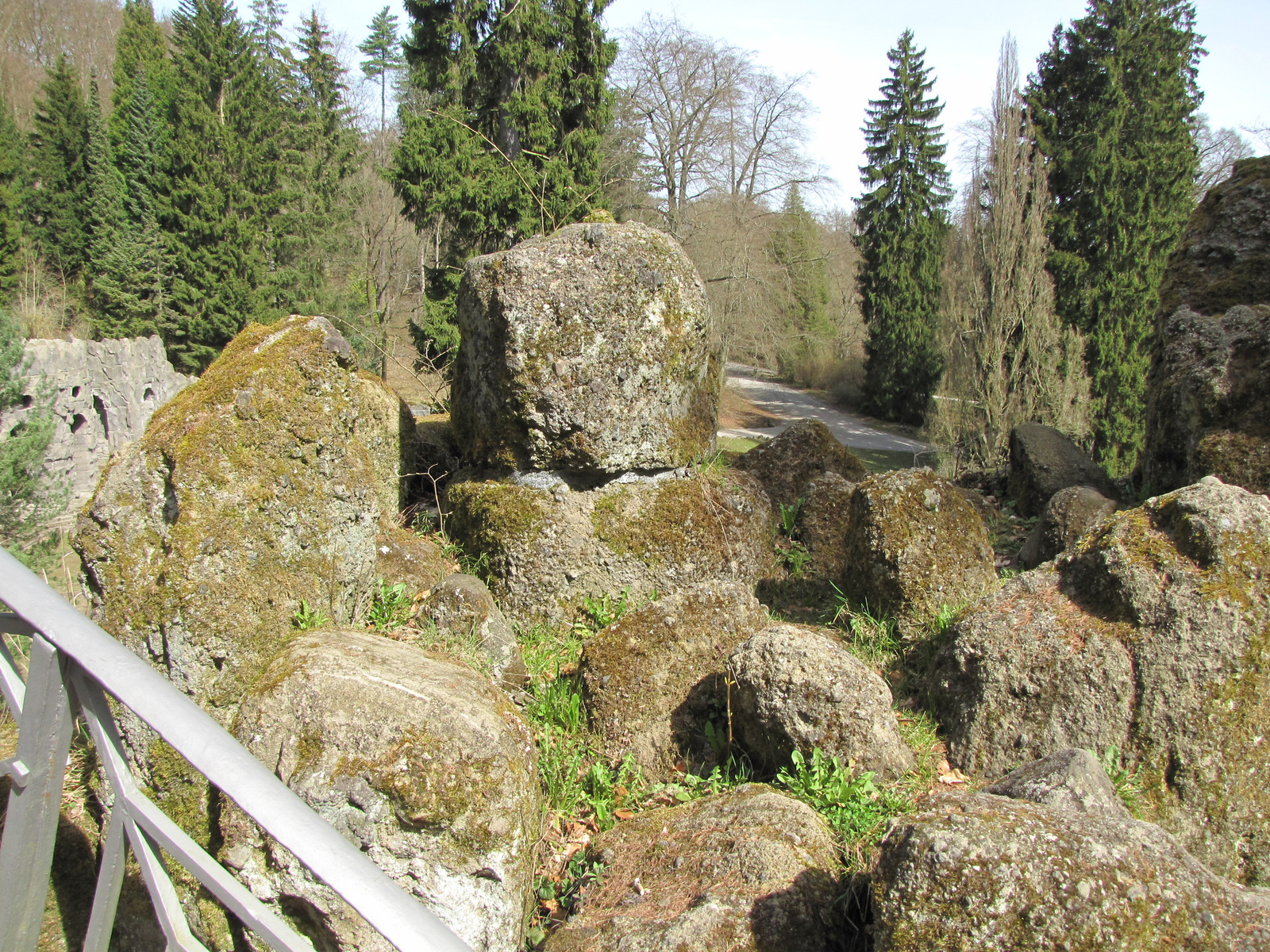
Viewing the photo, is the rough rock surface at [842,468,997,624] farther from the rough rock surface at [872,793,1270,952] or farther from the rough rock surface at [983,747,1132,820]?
the rough rock surface at [872,793,1270,952]

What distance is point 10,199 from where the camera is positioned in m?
22.7

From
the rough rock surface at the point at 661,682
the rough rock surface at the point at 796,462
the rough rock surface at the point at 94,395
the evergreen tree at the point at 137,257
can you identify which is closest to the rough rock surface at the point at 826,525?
the rough rock surface at the point at 796,462

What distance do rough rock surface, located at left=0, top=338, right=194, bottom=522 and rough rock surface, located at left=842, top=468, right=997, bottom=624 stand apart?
1313 centimetres

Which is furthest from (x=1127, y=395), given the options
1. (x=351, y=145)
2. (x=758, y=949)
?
(x=351, y=145)

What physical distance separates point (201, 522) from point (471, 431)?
1.90m

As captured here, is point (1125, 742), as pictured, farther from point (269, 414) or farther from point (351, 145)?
point (351, 145)

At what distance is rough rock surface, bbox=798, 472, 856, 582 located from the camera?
548 cm

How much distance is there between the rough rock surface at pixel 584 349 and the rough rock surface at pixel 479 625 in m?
0.90

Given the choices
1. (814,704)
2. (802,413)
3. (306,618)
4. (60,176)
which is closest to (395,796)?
(306,618)

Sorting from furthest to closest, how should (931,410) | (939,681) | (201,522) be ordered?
(931,410) → (939,681) → (201,522)

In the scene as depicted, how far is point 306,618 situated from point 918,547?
3.21m

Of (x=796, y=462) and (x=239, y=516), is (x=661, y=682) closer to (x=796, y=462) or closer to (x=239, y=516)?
(x=239, y=516)

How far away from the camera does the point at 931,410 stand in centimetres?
1577

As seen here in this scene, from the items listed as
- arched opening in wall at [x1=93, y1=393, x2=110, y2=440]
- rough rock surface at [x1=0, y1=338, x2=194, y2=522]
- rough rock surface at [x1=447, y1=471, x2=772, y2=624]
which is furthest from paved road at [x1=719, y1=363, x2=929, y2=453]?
arched opening in wall at [x1=93, y1=393, x2=110, y2=440]
